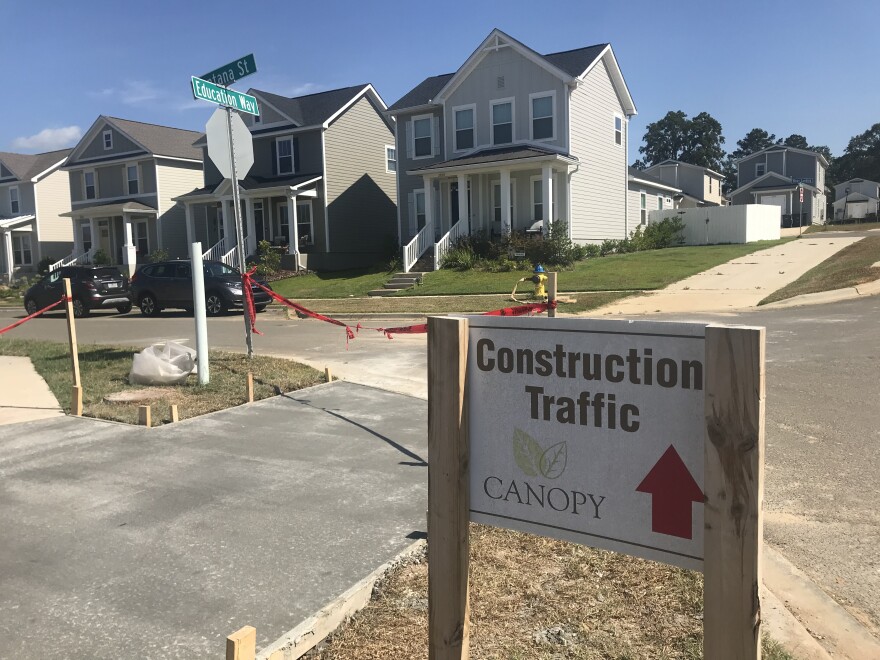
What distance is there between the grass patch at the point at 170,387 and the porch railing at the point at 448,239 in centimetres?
1631

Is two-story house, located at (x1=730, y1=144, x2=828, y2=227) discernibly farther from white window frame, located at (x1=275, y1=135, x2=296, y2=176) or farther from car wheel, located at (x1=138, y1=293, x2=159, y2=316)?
car wheel, located at (x1=138, y1=293, x2=159, y2=316)

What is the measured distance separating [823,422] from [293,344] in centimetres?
911

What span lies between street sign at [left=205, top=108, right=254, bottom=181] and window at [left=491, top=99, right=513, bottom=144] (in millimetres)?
20382

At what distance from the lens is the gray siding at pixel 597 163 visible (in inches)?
1148

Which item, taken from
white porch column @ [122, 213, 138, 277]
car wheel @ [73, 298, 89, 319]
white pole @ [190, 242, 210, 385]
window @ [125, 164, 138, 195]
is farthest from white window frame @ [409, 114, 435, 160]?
white pole @ [190, 242, 210, 385]

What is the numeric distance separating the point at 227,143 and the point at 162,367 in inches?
130

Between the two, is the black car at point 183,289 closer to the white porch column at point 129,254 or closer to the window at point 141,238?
the white porch column at point 129,254

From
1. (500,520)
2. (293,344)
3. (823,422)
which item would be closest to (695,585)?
(500,520)

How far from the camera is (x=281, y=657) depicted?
279 centimetres

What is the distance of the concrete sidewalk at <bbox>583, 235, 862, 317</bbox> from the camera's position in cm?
1642

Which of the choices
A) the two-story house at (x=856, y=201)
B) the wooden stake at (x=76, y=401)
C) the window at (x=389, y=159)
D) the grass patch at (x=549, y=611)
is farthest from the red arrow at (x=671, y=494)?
the two-story house at (x=856, y=201)

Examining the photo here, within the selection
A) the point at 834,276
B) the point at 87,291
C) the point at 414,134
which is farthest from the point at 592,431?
the point at 414,134

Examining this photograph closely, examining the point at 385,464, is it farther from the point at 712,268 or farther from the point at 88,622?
the point at 712,268

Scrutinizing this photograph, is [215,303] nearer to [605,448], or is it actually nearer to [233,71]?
[233,71]
